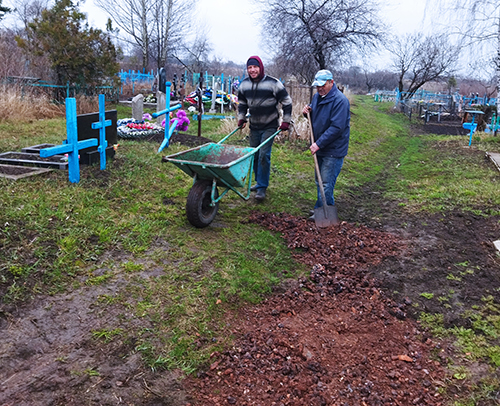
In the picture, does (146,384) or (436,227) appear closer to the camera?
(146,384)

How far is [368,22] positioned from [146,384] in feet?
67.2

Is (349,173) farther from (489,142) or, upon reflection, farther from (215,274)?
(489,142)

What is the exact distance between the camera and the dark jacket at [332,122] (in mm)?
5184

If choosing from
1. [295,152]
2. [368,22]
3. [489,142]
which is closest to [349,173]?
[295,152]

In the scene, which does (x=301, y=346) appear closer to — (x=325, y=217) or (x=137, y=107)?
(x=325, y=217)

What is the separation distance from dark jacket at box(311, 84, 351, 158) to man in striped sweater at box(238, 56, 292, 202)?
0.56m

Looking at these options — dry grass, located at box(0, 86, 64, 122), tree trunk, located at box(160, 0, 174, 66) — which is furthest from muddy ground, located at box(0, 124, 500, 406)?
tree trunk, located at box(160, 0, 174, 66)

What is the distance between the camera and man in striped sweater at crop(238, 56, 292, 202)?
18.9 ft

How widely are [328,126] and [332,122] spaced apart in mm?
155

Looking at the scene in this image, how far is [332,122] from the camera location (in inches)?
205

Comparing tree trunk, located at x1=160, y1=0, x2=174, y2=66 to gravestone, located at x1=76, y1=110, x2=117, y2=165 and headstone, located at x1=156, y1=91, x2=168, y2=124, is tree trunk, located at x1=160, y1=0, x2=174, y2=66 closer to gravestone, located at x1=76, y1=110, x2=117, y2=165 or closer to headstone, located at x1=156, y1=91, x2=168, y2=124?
headstone, located at x1=156, y1=91, x2=168, y2=124

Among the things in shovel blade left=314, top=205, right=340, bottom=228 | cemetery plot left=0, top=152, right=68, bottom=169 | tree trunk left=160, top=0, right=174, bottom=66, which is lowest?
shovel blade left=314, top=205, right=340, bottom=228

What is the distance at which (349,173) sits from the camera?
29.0 feet

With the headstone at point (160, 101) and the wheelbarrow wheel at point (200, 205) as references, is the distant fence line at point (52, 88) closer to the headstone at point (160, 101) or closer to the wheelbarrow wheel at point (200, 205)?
the headstone at point (160, 101)
